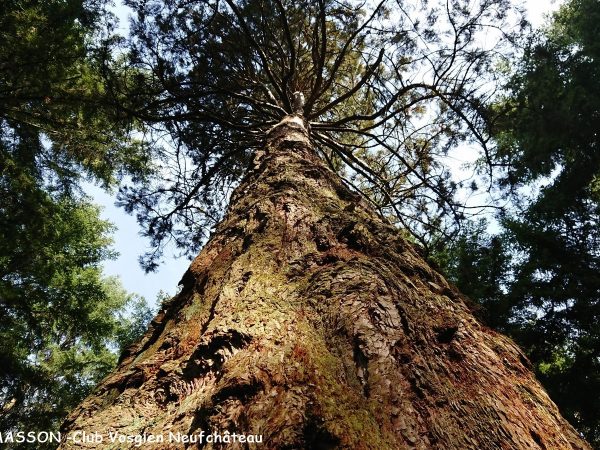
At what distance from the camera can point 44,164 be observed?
24.9 ft

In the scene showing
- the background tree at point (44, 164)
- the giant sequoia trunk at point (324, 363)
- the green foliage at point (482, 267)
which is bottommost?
the giant sequoia trunk at point (324, 363)

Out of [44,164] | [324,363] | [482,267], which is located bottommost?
Answer: [324,363]

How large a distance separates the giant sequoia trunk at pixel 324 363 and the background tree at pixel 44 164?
4170 millimetres

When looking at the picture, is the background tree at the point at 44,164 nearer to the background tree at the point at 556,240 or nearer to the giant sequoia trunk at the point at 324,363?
the giant sequoia trunk at the point at 324,363

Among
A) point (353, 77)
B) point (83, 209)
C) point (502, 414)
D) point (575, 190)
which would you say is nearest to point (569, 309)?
point (575, 190)

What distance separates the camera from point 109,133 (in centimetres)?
800

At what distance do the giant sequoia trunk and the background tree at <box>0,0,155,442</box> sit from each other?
13.7 ft

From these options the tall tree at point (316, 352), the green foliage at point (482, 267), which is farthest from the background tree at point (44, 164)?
the green foliage at point (482, 267)

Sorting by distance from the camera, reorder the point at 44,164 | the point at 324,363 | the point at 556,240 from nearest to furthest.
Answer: the point at 324,363 < the point at 556,240 < the point at 44,164

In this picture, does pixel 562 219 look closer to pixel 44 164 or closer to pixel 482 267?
pixel 482 267

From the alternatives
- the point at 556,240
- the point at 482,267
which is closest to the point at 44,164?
Answer: the point at 482,267

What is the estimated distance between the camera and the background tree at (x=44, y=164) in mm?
5969

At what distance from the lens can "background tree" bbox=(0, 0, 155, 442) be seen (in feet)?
19.6

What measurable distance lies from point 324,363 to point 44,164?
8.28m
